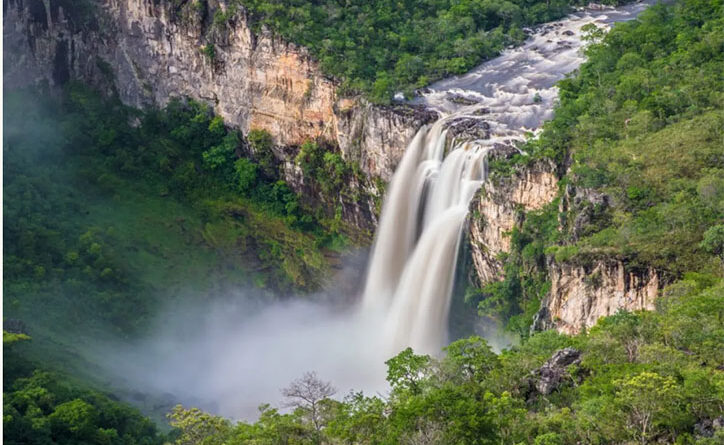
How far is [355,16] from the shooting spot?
52688mm

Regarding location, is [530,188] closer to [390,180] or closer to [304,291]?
[390,180]

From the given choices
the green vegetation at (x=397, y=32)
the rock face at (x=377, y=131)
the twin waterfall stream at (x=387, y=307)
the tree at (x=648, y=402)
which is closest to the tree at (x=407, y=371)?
the tree at (x=648, y=402)

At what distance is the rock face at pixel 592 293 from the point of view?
3159cm

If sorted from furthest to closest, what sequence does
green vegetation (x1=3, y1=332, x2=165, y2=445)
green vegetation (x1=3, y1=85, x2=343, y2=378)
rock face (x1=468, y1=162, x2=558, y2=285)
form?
1. green vegetation (x1=3, y1=85, x2=343, y2=378)
2. rock face (x1=468, y1=162, x2=558, y2=285)
3. green vegetation (x1=3, y1=332, x2=165, y2=445)

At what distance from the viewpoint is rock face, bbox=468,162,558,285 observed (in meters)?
39.1

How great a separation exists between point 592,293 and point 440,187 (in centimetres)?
1100

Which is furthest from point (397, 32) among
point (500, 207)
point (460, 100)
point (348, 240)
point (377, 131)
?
point (500, 207)

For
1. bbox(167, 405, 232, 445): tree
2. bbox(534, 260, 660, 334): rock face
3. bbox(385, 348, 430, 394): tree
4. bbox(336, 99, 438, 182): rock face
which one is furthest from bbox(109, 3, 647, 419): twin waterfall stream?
bbox(167, 405, 232, 445): tree

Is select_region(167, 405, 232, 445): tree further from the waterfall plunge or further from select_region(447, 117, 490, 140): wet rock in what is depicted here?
select_region(447, 117, 490, 140): wet rock

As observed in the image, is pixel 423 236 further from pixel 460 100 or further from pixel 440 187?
pixel 460 100

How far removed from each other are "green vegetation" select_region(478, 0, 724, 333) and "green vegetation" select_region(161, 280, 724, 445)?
2.93 m

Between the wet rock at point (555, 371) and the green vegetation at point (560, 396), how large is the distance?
0.18 feet

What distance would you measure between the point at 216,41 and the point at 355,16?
669cm

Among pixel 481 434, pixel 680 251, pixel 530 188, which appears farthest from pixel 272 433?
pixel 530 188
